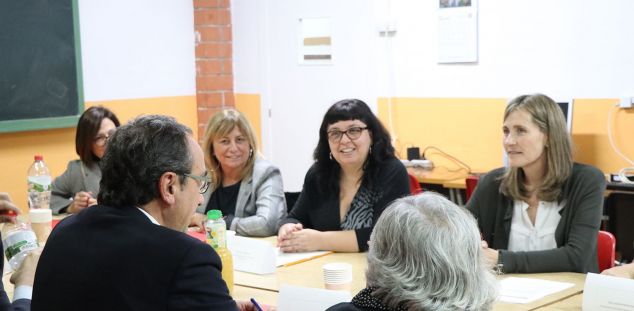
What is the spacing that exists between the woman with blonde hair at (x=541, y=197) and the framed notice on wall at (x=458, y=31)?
258cm

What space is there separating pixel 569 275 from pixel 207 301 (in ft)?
5.51

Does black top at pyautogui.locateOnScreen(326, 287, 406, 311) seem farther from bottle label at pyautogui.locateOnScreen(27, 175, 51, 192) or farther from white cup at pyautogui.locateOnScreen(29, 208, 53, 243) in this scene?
bottle label at pyautogui.locateOnScreen(27, 175, 51, 192)

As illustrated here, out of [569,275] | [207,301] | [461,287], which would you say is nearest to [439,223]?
[461,287]

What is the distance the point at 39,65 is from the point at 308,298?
4.02m

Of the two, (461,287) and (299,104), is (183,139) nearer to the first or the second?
(461,287)

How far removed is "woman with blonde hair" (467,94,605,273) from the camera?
3.37 m

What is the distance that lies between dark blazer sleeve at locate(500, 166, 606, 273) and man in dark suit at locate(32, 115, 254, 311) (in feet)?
4.80

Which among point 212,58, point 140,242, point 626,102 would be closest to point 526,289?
point 140,242

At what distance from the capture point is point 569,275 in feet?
10.7

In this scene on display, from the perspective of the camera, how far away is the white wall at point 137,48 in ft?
21.1

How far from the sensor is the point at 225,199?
4301mm

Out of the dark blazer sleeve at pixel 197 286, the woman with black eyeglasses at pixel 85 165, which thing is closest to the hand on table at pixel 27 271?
the dark blazer sleeve at pixel 197 286

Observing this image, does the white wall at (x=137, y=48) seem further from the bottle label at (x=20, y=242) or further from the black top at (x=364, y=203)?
the bottle label at (x=20, y=242)

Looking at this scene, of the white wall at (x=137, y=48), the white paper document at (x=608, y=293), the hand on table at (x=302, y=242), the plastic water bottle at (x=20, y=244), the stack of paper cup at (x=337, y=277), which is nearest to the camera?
the white paper document at (x=608, y=293)
